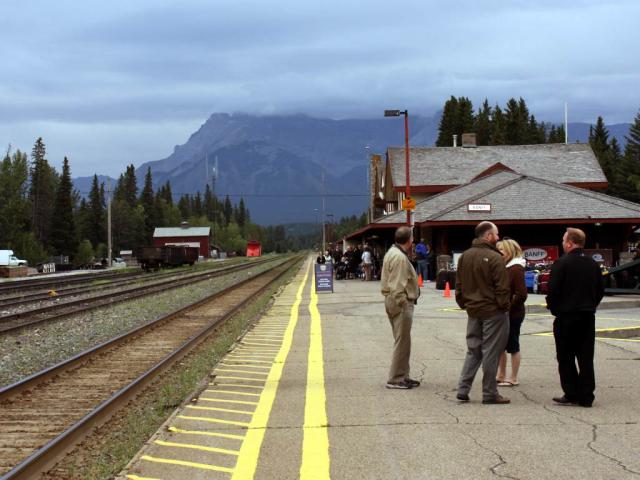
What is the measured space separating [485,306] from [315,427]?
2.20 metres

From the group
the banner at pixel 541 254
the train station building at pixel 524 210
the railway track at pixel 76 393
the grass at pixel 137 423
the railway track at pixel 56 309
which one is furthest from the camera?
the train station building at pixel 524 210

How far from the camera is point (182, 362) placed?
11969 millimetres

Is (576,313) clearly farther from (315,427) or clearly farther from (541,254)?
(541,254)

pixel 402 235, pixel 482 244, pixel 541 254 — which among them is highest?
pixel 402 235

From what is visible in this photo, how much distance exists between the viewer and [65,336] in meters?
16.0

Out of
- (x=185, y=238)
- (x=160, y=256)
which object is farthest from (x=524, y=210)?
(x=185, y=238)

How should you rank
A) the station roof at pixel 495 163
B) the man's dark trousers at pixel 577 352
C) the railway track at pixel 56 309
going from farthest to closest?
the station roof at pixel 495 163
the railway track at pixel 56 309
the man's dark trousers at pixel 577 352

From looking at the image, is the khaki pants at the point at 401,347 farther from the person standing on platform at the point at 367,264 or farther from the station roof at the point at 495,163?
the station roof at the point at 495,163

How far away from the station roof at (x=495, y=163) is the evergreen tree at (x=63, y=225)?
63.5 m

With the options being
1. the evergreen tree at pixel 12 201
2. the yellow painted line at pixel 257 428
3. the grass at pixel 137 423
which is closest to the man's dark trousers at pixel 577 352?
the yellow painted line at pixel 257 428

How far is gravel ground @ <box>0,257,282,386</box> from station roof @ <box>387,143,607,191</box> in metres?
24.4

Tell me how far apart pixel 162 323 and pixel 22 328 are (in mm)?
3061

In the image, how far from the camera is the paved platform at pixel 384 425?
5.62 metres

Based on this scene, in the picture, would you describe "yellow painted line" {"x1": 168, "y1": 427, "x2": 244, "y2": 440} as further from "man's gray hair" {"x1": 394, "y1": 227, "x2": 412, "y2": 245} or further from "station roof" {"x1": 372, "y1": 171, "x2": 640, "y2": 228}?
"station roof" {"x1": 372, "y1": 171, "x2": 640, "y2": 228}
